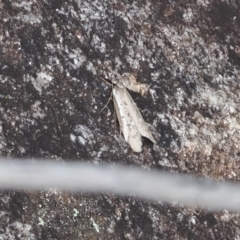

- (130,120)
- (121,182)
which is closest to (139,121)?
(130,120)

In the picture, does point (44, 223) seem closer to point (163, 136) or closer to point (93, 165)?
point (93, 165)

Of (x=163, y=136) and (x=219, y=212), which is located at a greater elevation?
(x=163, y=136)

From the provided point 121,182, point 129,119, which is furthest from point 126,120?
point 121,182

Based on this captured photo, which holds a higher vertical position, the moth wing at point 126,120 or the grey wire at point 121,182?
the moth wing at point 126,120

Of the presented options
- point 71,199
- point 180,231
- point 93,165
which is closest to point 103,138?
point 93,165

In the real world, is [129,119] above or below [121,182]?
above

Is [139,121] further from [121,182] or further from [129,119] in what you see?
[121,182]
